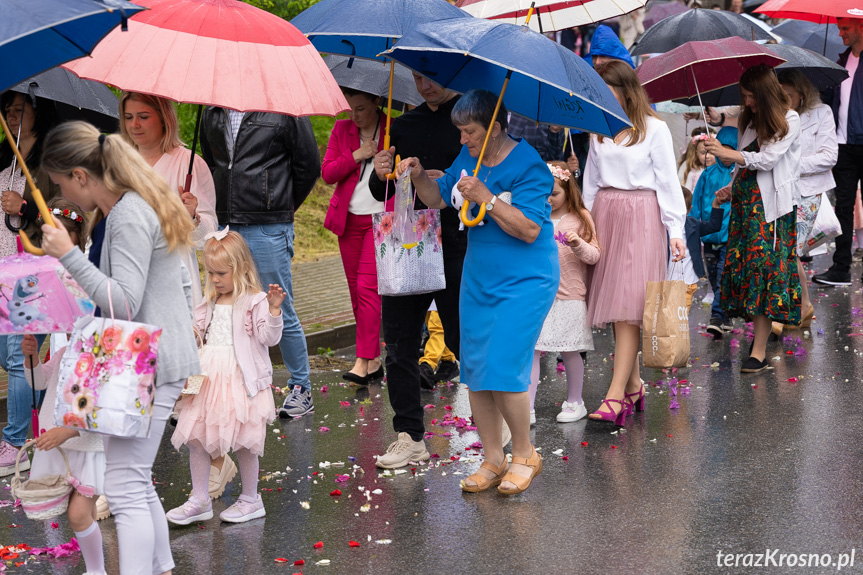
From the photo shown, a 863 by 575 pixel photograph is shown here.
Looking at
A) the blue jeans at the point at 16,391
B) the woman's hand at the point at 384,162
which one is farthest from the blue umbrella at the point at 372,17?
the blue jeans at the point at 16,391

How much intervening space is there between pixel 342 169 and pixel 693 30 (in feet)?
9.56

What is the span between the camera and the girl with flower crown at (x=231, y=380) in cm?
510

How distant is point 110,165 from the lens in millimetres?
3994

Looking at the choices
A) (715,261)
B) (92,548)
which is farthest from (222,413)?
(715,261)

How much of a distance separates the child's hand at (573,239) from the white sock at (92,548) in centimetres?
342

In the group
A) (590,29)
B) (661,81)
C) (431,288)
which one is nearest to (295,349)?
(431,288)

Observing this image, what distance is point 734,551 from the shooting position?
15.3 ft

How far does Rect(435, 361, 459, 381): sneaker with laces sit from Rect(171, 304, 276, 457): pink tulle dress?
3.00 meters

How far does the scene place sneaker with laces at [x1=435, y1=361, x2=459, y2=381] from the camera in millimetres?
8125

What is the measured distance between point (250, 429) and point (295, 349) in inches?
80.0

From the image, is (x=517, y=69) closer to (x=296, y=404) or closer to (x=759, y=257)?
(x=296, y=404)

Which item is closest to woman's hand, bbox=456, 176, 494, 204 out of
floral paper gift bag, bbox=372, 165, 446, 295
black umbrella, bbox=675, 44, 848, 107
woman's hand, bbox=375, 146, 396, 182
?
floral paper gift bag, bbox=372, 165, 446, 295

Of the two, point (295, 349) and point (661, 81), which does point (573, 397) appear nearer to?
point (295, 349)

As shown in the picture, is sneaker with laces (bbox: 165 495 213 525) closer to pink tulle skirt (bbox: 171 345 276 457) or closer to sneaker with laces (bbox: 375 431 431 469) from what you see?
pink tulle skirt (bbox: 171 345 276 457)
